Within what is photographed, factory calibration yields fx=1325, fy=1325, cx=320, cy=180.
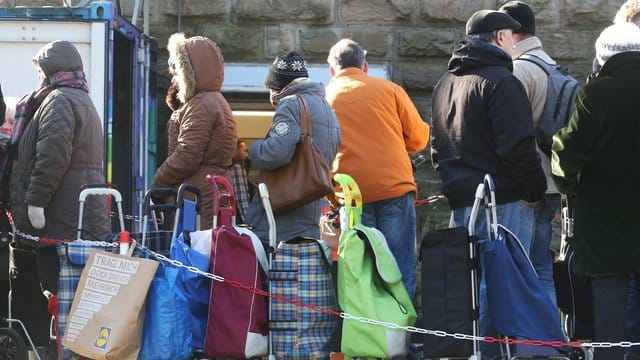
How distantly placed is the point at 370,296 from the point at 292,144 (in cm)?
99

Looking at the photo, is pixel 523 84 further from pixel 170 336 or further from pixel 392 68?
pixel 392 68

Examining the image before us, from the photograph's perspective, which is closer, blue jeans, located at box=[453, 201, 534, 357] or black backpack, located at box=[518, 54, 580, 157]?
blue jeans, located at box=[453, 201, 534, 357]

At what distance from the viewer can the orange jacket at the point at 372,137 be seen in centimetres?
761

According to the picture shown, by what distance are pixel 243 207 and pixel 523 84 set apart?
210cm

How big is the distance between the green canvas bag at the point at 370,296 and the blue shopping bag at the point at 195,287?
2.20 ft

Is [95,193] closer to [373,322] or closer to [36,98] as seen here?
[36,98]

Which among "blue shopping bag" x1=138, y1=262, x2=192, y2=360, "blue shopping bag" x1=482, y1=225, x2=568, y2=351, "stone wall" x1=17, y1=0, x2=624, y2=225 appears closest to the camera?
"blue shopping bag" x1=482, y1=225, x2=568, y2=351

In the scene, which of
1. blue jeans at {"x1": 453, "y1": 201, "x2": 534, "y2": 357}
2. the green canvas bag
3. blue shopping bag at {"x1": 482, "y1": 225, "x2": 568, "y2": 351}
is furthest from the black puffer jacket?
the green canvas bag

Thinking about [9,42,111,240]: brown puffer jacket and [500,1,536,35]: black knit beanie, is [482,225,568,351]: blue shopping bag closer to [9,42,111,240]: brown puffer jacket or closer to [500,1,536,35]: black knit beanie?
[500,1,536,35]: black knit beanie

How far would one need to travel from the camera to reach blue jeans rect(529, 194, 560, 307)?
7.02 m

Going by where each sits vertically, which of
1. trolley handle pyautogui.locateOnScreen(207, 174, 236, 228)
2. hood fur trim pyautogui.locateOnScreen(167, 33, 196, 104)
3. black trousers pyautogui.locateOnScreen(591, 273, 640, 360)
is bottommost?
black trousers pyautogui.locateOnScreen(591, 273, 640, 360)

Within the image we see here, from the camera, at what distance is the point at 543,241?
23.4ft

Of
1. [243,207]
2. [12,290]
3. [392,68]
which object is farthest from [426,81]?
[12,290]

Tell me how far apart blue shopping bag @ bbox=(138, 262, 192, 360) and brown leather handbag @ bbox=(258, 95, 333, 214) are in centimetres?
79
